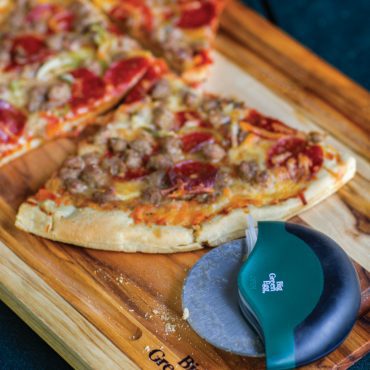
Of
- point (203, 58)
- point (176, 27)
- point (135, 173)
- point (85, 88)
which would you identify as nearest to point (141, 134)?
point (135, 173)

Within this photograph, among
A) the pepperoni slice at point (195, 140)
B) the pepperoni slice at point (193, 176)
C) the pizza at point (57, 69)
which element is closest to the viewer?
the pepperoni slice at point (193, 176)

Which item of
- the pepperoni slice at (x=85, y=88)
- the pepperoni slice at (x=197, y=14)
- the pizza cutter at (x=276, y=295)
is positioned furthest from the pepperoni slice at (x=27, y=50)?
the pizza cutter at (x=276, y=295)

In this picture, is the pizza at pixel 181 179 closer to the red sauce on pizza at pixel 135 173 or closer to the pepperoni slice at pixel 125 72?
the red sauce on pizza at pixel 135 173

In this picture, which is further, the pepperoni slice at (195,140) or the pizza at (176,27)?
the pizza at (176,27)

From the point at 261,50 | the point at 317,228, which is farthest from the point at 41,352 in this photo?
the point at 261,50

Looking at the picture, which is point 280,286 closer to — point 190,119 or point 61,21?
point 190,119

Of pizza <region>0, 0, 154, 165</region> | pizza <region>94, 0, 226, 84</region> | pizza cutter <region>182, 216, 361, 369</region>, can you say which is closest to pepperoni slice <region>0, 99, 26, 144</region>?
pizza <region>0, 0, 154, 165</region>

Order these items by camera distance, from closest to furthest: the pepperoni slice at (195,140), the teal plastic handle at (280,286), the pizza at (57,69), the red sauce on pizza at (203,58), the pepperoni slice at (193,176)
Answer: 1. the teal plastic handle at (280,286)
2. the pepperoni slice at (193,176)
3. the pepperoni slice at (195,140)
4. the pizza at (57,69)
5. the red sauce on pizza at (203,58)
